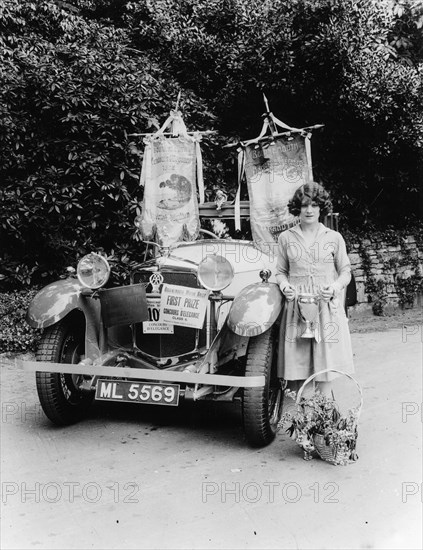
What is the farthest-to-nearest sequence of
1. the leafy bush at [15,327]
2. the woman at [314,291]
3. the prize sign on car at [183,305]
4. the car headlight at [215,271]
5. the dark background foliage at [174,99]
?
1. the dark background foliage at [174,99]
2. the leafy bush at [15,327]
3. the prize sign on car at [183,305]
4. the car headlight at [215,271]
5. the woman at [314,291]

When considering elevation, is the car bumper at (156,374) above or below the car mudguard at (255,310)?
below

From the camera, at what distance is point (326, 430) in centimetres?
377

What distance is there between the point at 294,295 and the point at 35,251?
475 centimetres

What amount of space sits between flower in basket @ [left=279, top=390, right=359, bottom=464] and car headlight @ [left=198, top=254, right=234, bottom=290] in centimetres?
98

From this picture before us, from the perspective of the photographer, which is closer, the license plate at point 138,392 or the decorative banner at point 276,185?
the license plate at point 138,392

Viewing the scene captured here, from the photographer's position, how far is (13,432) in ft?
14.7

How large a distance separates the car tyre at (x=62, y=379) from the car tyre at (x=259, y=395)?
4.37 feet

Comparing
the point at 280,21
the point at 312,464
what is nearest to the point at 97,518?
the point at 312,464

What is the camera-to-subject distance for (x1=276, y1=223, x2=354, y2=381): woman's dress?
13.2 feet

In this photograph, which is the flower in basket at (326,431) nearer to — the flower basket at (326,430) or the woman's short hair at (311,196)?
the flower basket at (326,430)

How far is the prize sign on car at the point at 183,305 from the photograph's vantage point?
14.4 feet

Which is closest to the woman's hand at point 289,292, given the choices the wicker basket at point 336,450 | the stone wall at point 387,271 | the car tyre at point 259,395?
the car tyre at point 259,395

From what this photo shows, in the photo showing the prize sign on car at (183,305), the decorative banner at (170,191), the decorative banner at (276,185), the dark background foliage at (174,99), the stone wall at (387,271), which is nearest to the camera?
the prize sign on car at (183,305)

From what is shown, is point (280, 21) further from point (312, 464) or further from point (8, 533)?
point (8, 533)
